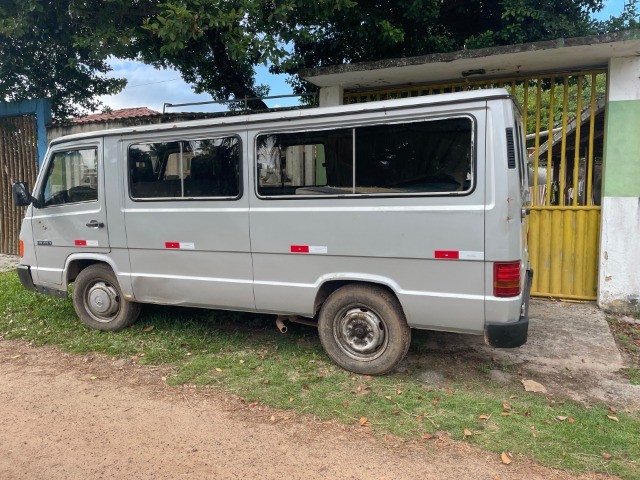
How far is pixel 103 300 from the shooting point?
5.44m

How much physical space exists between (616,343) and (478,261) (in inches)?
105

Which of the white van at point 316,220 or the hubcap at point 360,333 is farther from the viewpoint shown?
the hubcap at point 360,333

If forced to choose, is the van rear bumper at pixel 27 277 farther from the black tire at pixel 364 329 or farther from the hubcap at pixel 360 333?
the hubcap at pixel 360 333

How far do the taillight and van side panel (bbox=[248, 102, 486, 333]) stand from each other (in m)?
0.11

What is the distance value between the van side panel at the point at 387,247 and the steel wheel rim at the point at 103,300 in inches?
75.7

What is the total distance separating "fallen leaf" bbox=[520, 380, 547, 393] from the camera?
13.3 feet

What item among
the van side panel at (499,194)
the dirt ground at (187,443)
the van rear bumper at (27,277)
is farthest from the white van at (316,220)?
the dirt ground at (187,443)

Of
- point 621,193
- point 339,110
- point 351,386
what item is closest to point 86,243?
point 339,110

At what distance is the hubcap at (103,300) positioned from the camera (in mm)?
5406

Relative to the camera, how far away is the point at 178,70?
923 cm

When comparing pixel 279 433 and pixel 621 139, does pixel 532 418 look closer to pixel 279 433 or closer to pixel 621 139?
pixel 279 433

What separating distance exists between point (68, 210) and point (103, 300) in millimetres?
1069

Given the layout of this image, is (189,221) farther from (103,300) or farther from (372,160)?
(372,160)

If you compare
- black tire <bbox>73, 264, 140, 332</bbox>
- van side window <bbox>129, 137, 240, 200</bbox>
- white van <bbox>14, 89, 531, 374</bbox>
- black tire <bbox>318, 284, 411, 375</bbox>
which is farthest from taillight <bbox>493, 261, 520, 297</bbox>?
black tire <bbox>73, 264, 140, 332</bbox>
